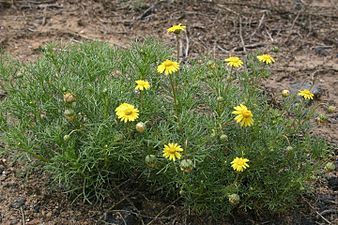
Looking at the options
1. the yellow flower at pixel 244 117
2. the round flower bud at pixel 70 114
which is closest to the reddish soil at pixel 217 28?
the yellow flower at pixel 244 117

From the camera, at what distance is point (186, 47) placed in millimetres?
5039

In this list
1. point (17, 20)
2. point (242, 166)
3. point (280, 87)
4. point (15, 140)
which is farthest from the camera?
point (17, 20)

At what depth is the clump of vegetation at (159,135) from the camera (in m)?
2.84

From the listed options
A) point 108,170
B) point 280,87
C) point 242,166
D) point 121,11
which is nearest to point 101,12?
point 121,11

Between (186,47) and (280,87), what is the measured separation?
3.49ft

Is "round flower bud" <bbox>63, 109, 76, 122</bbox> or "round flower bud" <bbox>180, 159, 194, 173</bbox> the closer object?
"round flower bud" <bbox>180, 159, 194, 173</bbox>

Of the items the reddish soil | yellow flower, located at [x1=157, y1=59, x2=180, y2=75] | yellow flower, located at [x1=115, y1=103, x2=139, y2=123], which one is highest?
yellow flower, located at [x1=157, y1=59, x2=180, y2=75]

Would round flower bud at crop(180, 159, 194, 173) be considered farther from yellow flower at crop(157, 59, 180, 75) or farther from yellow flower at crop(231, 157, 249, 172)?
yellow flower at crop(157, 59, 180, 75)

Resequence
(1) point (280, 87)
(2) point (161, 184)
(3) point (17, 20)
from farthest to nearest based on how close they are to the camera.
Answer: (3) point (17, 20) → (1) point (280, 87) → (2) point (161, 184)

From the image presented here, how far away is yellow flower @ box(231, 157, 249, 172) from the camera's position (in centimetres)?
265

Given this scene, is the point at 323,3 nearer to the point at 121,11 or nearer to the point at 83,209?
the point at 121,11

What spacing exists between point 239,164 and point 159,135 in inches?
19.6

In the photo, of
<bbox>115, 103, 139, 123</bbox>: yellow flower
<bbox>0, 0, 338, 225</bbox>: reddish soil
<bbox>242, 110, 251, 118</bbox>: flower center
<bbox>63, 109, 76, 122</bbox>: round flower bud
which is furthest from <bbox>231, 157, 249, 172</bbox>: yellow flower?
<bbox>0, 0, 338, 225</bbox>: reddish soil

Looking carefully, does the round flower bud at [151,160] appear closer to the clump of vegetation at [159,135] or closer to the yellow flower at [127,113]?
the clump of vegetation at [159,135]
